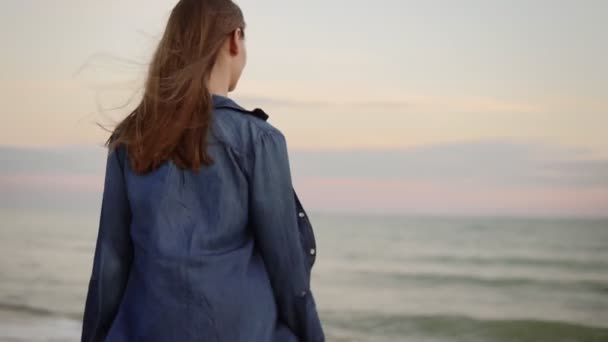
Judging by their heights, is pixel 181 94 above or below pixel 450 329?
above

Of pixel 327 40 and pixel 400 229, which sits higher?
pixel 327 40

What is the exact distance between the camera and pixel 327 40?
18.8 m

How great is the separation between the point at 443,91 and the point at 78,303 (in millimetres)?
10925

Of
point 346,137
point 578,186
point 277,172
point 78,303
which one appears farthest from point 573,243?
point 277,172

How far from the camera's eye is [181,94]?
1617mm

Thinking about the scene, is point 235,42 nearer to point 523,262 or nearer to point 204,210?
point 204,210

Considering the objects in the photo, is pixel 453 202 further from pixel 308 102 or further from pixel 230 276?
pixel 230 276

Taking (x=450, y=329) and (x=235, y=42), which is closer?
(x=235, y=42)

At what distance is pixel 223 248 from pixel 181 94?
289 millimetres

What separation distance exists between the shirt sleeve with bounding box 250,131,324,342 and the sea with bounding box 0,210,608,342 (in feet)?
13.7

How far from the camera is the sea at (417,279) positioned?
30.3 ft

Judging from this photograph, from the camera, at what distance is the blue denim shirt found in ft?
5.12

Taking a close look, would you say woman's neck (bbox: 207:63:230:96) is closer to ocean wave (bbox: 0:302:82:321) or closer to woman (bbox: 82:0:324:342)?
woman (bbox: 82:0:324:342)

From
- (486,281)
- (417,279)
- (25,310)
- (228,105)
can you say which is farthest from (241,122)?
(486,281)
